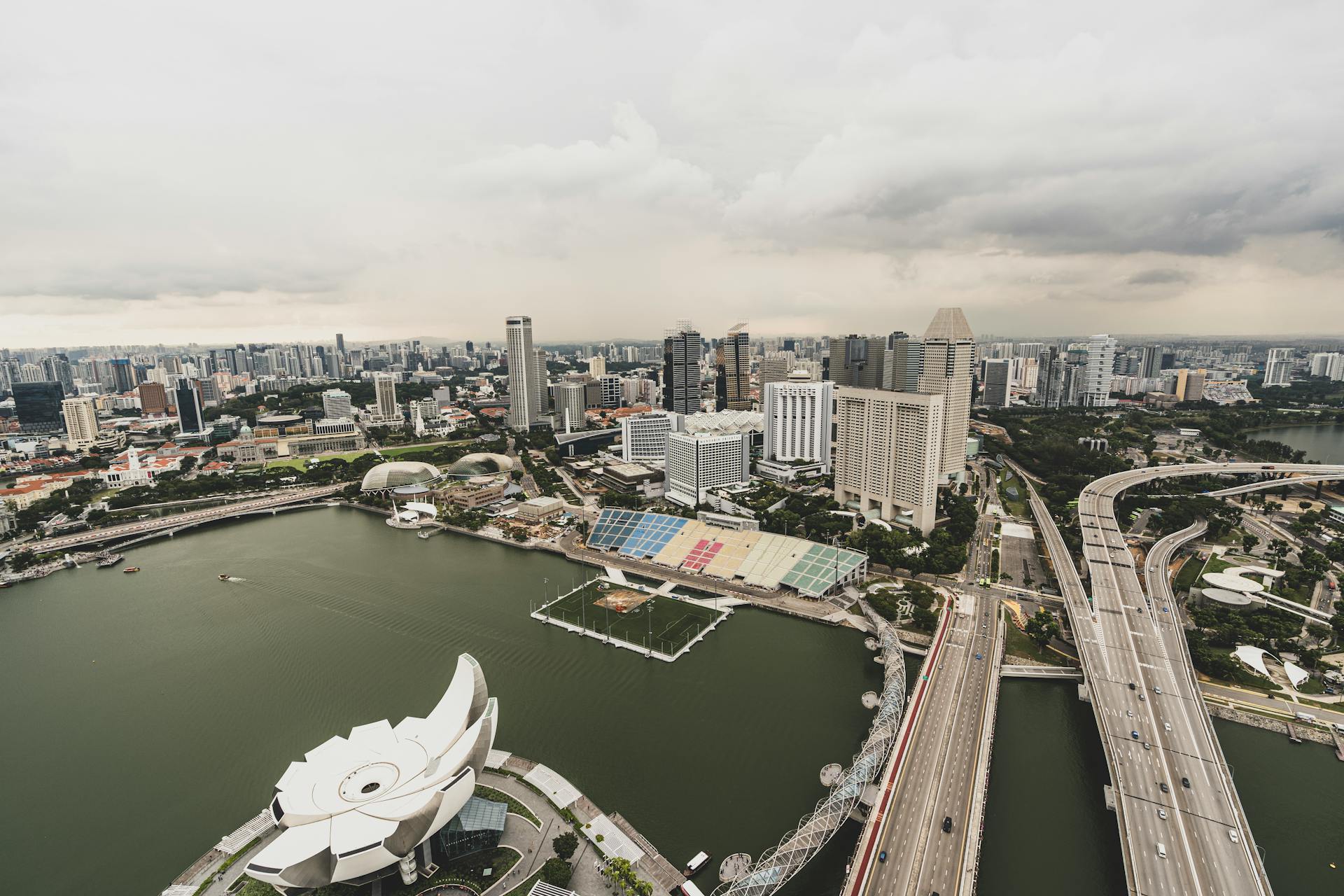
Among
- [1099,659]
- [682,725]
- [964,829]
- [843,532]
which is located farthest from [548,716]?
[843,532]

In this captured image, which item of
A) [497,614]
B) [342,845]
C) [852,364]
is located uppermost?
[852,364]

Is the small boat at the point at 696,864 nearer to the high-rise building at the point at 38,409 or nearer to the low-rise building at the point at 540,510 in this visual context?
the low-rise building at the point at 540,510

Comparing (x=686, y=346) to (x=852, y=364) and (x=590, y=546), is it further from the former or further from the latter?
(x=590, y=546)

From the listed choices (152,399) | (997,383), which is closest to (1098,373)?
(997,383)

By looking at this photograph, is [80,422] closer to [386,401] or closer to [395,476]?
[386,401]

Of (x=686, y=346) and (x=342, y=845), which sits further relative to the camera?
(x=686, y=346)

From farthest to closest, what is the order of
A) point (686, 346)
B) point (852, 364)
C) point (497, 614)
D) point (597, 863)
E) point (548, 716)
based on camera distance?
point (852, 364)
point (686, 346)
point (497, 614)
point (548, 716)
point (597, 863)
